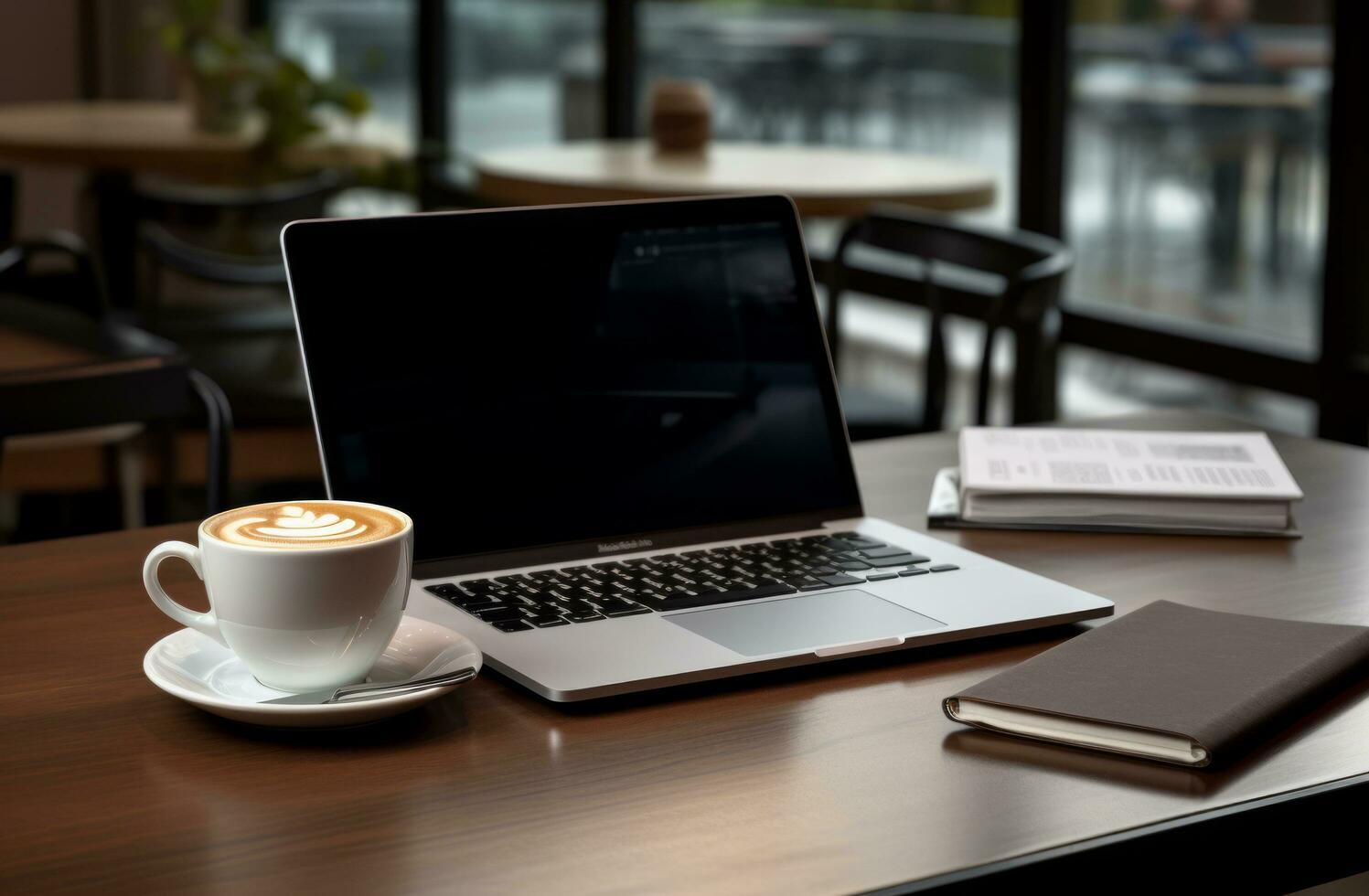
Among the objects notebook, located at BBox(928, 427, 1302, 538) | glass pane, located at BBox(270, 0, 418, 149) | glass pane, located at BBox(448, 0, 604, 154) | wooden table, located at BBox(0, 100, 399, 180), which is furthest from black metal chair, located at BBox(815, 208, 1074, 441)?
glass pane, located at BBox(270, 0, 418, 149)

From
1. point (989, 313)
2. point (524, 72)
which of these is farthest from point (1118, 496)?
point (524, 72)

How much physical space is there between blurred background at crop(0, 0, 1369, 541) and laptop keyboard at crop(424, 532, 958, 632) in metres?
0.56

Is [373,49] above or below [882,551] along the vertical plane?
above

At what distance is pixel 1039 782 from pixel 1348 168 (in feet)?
6.79

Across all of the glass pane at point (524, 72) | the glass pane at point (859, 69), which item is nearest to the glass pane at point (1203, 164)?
the glass pane at point (859, 69)

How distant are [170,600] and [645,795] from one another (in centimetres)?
25

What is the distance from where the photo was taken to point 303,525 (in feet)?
2.42

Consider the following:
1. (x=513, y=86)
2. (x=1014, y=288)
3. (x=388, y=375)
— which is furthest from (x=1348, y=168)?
(x=513, y=86)

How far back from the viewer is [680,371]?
40.6 inches

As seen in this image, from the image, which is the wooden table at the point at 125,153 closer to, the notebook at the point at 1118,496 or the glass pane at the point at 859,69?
the glass pane at the point at 859,69

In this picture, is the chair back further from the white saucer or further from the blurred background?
the white saucer

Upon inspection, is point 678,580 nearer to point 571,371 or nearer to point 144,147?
point 571,371

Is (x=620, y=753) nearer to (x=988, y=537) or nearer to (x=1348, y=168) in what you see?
(x=988, y=537)

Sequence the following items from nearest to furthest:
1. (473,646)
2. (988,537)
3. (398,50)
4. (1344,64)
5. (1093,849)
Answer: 1. (1093,849)
2. (473,646)
3. (988,537)
4. (1344,64)
5. (398,50)
